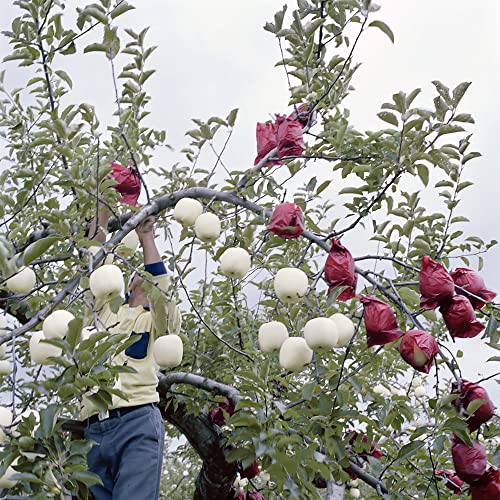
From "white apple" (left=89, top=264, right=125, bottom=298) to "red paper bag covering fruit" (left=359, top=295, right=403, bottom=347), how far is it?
562 mm

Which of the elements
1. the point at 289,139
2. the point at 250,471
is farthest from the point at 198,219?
the point at 250,471

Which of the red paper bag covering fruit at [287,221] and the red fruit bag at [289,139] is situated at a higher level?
the red fruit bag at [289,139]

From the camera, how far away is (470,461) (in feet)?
4.81

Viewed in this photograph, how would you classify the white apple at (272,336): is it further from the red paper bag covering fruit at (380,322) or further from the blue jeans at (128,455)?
the blue jeans at (128,455)

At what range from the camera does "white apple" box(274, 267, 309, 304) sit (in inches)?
60.1

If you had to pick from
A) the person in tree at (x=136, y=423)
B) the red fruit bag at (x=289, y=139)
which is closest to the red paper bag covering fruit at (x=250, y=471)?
the person in tree at (x=136, y=423)

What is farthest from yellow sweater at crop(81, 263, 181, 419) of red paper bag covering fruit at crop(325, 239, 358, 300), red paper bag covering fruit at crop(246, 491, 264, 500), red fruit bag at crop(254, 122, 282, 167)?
red paper bag covering fruit at crop(246, 491, 264, 500)

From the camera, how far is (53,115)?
1603 mm

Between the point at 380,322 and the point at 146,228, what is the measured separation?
803 mm

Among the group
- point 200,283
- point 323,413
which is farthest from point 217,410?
point 323,413

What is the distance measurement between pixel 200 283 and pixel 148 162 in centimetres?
64

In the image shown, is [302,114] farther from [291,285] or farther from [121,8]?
[291,285]

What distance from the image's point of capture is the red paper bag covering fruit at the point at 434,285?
4.61 ft

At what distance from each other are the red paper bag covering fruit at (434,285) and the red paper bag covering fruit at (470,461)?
36cm
